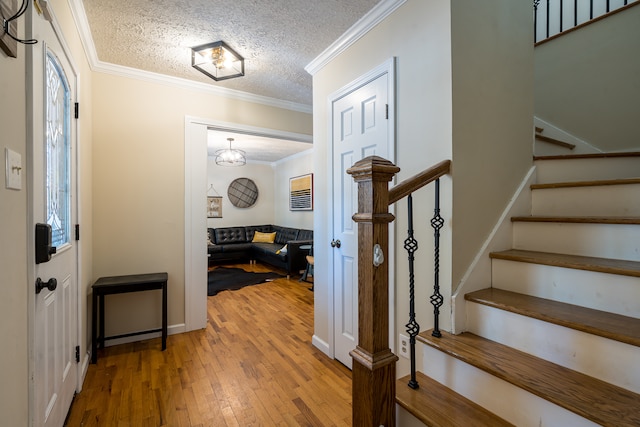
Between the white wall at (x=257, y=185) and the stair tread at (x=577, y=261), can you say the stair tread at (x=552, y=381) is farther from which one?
the white wall at (x=257, y=185)

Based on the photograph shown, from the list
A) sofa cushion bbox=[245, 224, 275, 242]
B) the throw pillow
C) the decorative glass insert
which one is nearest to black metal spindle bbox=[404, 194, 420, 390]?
the decorative glass insert

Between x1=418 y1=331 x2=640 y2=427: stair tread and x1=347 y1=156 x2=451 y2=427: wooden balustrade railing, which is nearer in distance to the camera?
x1=418 y1=331 x2=640 y2=427: stair tread

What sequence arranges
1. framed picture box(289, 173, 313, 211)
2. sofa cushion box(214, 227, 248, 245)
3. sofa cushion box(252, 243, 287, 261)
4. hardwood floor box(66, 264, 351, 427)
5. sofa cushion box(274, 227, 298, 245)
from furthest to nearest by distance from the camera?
1. sofa cushion box(214, 227, 248, 245)
2. sofa cushion box(274, 227, 298, 245)
3. framed picture box(289, 173, 313, 211)
4. sofa cushion box(252, 243, 287, 261)
5. hardwood floor box(66, 264, 351, 427)

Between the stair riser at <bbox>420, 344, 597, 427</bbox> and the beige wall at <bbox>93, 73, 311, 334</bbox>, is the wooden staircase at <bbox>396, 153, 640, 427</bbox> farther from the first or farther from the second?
the beige wall at <bbox>93, 73, 311, 334</bbox>

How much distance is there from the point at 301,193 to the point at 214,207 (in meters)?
2.22

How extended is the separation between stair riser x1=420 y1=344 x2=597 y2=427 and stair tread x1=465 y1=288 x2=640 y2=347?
0.29m

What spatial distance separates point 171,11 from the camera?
1.89 meters

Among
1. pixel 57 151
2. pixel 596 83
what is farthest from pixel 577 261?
pixel 57 151

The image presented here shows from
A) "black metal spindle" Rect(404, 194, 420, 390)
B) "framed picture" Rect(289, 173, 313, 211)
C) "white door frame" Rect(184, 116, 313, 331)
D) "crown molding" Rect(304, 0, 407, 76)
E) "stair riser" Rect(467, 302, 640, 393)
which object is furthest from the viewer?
"framed picture" Rect(289, 173, 313, 211)

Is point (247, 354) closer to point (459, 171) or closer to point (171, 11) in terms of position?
point (459, 171)

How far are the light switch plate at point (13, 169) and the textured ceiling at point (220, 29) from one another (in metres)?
1.40

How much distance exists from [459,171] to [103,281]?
2814 millimetres

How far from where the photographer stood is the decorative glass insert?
1409 mm

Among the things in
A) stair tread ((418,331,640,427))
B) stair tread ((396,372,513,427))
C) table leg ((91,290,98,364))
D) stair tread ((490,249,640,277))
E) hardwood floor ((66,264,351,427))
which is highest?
stair tread ((490,249,640,277))
